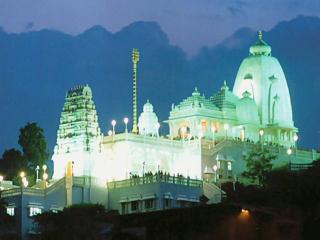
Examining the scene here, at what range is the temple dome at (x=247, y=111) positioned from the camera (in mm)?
117875

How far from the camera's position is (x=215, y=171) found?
10581cm

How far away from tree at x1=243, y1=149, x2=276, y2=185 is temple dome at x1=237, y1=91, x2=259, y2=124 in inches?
339

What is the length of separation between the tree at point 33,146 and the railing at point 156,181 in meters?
18.2

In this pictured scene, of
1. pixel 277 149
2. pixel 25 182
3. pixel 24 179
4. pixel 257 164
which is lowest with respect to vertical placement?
pixel 25 182

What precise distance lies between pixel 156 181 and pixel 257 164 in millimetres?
15162

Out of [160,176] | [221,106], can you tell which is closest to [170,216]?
[160,176]

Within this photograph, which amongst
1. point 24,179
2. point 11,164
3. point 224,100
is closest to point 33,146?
point 11,164

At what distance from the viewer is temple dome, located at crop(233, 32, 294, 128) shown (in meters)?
123

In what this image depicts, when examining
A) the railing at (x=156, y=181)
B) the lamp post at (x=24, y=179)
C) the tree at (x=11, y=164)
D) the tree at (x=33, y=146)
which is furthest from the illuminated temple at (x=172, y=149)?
the tree at (x=11, y=164)

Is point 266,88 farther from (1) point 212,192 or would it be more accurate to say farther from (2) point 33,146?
(1) point 212,192

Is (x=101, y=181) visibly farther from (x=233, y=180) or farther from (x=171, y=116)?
(x=171, y=116)

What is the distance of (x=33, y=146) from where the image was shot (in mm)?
115000

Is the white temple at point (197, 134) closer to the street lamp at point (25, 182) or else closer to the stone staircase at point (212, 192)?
the street lamp at point (25, 182)

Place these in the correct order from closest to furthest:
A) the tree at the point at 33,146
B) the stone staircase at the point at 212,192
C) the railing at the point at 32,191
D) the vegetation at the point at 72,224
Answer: the vegetation at the point at 72,224 < the railing at the point at 32,191 < the stone staircase at the point at 212,192 < the tree at the point at 33,146
